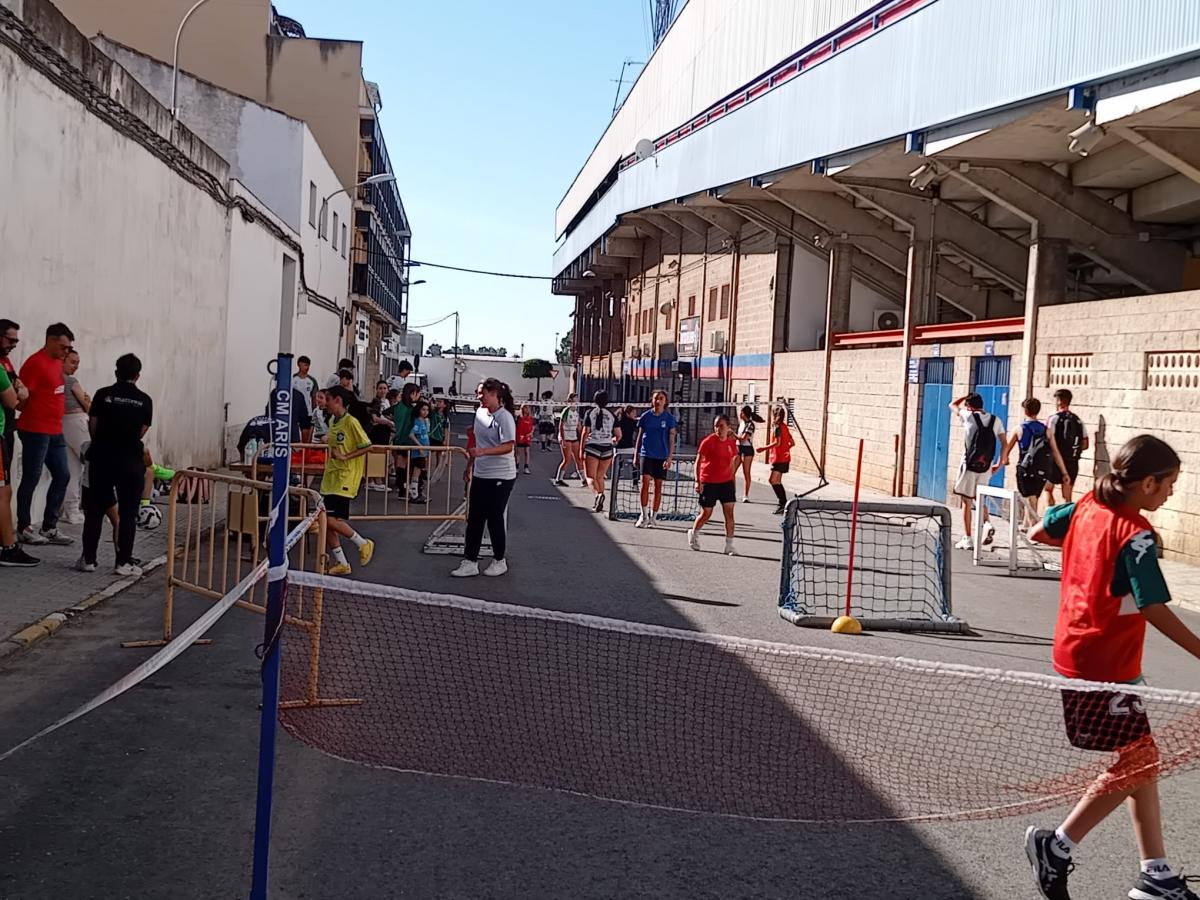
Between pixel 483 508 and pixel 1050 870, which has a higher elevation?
pixel 483 508

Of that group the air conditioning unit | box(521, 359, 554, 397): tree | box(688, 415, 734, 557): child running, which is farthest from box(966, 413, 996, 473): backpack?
box(521, 359, 554, 397): tree

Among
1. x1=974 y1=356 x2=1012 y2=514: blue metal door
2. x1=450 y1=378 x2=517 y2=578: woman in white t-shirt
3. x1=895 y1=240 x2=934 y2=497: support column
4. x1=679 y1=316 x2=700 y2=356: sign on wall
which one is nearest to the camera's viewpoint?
x1=450 y1=378 x2=517 y2=578: woman in white t-shirt

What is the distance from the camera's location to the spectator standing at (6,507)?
9.41 meters

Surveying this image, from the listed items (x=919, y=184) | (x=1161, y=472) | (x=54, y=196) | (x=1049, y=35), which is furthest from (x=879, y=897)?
(x=919, y=184)

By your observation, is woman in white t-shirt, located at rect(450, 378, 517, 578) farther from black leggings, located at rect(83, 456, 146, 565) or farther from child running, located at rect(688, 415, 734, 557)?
child running, located at rect(688, 415, 734, 557)

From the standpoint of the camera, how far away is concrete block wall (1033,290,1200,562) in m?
14.4

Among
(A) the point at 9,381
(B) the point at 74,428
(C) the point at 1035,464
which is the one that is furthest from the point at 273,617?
(C) the point at 1035,464

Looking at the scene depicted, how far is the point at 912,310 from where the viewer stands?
78.8 ft

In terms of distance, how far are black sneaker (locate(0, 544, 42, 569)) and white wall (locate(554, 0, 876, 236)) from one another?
745 inches

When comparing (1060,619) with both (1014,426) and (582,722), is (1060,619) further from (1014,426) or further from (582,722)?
(1014,426)

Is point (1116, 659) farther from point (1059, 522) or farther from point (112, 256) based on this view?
point (112, 256)

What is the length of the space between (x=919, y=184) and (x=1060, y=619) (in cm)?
1932

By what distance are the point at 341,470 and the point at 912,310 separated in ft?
52.9

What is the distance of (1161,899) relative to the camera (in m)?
4.22
